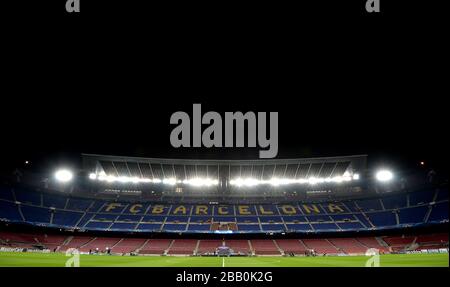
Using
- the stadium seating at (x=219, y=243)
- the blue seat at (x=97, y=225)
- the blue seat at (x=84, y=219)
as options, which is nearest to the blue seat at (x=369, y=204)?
the stadium seating at (x=219, y=243)

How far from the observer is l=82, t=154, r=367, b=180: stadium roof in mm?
47125

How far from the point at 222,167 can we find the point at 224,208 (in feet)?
24.5

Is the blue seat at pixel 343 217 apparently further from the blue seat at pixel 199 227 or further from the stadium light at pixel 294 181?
the blue seat at pixel 199 227

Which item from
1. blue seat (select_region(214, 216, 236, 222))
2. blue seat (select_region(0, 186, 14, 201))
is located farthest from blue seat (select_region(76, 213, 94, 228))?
blue seat (select_region(214, 216, 236, 222))

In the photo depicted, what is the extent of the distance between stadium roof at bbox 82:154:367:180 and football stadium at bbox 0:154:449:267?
0.62 feet

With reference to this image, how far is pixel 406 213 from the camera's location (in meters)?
40.5

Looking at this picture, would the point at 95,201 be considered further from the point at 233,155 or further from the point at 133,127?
the point at 233,155

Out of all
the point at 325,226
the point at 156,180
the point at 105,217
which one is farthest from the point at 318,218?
the point at 105,217

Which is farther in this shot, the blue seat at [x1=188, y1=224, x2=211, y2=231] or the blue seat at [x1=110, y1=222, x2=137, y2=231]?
the blue seat at [x1=188, y1=224, x2=211, y2=231]

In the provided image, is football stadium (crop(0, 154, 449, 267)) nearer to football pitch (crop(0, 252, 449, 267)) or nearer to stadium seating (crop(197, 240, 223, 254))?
stadium seating (crop(197, 240, 223, 254))

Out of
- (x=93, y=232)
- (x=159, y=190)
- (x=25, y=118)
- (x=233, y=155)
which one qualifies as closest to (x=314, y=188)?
(x=233, y=155)

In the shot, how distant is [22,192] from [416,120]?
57.4 meters

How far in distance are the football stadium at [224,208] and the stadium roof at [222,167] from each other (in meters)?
0.19

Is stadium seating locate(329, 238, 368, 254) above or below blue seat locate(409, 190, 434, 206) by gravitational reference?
below
